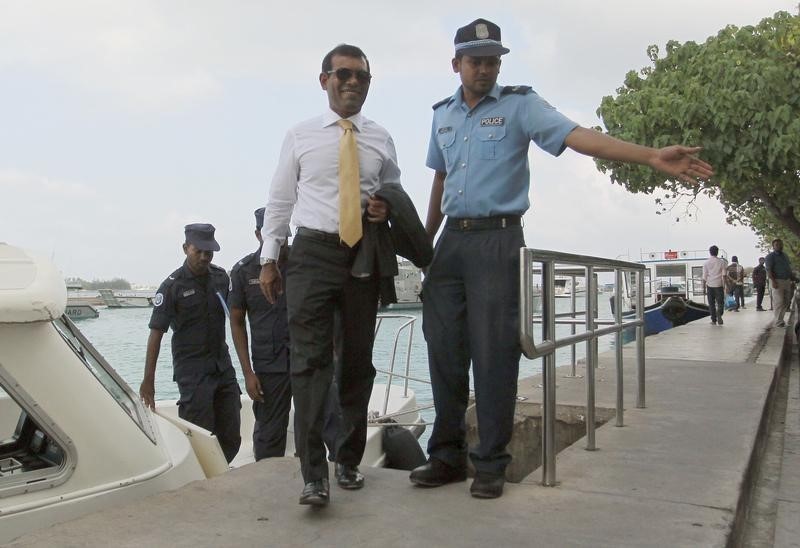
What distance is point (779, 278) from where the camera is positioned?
1495 centimetres

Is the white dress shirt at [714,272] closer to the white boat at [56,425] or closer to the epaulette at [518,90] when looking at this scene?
the epaulette at [518,90]

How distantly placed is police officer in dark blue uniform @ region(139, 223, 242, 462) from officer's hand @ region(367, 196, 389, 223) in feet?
8.80

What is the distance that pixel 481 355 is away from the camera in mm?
3180

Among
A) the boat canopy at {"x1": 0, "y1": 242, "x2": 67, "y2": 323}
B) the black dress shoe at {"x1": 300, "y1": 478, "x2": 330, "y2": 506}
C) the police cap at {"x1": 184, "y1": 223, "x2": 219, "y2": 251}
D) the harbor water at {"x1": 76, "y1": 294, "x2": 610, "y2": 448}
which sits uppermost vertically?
the police cap at {"x1": 184, "y1": 223, "x2": 219, "y2": 251}

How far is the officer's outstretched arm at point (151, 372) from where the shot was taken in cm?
543

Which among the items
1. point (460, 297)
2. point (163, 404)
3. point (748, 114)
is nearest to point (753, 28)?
point (748, 114)

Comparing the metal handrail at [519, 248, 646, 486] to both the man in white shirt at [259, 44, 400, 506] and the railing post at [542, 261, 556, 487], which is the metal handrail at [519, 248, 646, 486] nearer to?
the railing post at [542, 261, 556, 487]

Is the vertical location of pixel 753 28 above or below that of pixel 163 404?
above

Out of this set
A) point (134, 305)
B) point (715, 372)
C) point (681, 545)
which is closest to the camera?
point (681, 545)

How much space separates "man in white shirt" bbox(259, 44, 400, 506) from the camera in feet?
9.76

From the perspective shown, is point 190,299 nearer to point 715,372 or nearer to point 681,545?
point 681,545

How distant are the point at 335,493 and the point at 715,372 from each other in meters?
5.21

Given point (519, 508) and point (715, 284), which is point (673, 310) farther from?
point (519, 508)

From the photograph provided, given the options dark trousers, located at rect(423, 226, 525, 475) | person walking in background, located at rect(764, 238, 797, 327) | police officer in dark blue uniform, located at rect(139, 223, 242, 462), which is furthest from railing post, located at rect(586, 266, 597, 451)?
person walking in background, located at rect(764, 238, 797, 327)
